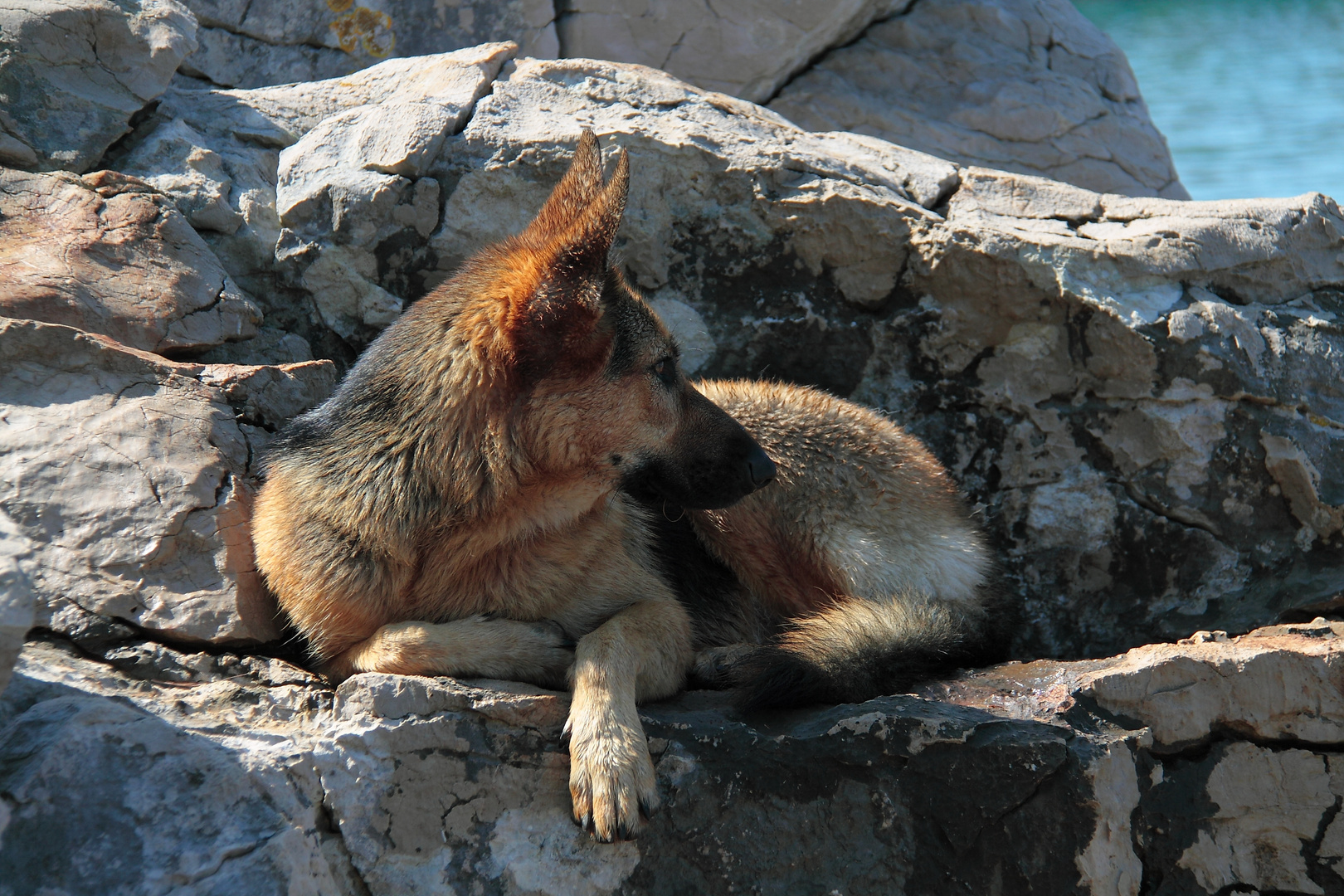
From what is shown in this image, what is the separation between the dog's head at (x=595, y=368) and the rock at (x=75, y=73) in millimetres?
2515

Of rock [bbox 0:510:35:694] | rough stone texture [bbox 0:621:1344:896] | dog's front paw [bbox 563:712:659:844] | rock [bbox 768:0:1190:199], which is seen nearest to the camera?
rock [bbox 0:510:35:694]

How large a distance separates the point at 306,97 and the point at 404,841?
13.7 ft

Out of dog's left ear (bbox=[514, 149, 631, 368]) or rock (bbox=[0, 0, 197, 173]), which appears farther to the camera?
rock (bbox=[0, 0, 197, 173])

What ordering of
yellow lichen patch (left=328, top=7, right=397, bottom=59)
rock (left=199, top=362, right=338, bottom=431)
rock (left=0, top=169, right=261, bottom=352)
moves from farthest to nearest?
yellow lichen patch (left=328, top=7, right=397, bottom=59), rock (left=199, top=362, right=338, bottom=431), rock (left=0, top=169, right=261, bottom=352)

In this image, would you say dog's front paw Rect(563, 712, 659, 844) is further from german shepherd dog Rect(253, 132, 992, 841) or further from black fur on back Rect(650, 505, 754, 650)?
black fur on back Rect(650, 505, 754, 650)

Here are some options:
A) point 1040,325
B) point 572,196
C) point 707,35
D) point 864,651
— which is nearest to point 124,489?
point 572,196

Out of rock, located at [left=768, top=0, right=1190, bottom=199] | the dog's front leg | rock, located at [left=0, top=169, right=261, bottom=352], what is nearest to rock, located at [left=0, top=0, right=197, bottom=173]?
rock, located at [left=0, top=169, right=261, bottom=352]

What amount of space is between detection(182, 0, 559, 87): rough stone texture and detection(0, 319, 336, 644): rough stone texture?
4.91 m

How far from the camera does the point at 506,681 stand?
2969mm

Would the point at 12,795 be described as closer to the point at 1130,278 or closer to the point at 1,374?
the point at 1,374

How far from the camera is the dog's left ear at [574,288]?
9.47 feet

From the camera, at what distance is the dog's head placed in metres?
2.92

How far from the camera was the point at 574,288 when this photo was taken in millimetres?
2910

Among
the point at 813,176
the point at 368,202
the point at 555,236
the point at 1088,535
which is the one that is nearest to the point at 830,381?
the point at 813,176
